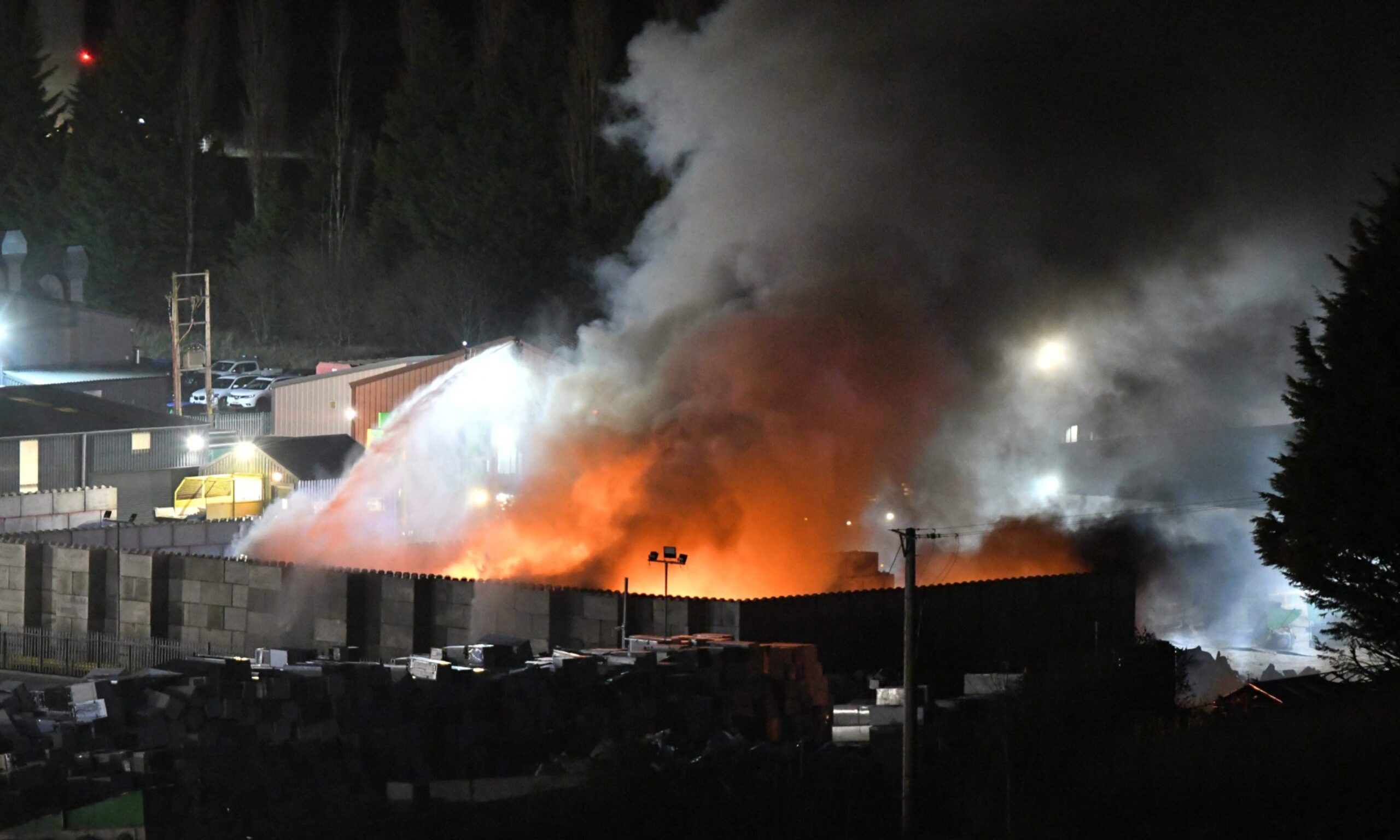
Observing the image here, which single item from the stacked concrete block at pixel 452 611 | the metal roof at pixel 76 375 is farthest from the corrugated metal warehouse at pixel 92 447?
the stacked concrete block at pixel 452 611

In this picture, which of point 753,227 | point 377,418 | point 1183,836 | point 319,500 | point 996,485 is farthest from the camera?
point 377,418

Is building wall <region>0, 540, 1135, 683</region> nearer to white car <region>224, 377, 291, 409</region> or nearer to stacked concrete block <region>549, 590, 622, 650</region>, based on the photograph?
stacked concrete block <region>549, 590, 622, 650</region>

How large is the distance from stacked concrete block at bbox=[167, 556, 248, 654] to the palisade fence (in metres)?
0.31

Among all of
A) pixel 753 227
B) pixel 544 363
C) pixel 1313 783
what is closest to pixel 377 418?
pixel 544 363

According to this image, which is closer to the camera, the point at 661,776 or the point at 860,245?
the point at 661,776

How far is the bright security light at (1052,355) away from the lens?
4516 cm

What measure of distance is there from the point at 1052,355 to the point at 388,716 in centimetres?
2919

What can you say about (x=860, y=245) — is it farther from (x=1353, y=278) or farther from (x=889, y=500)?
(x=1353, y=278)

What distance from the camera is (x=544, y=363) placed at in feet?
152

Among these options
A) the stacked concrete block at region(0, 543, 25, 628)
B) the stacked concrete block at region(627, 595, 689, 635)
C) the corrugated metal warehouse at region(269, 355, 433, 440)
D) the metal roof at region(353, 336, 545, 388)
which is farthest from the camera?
the corrugated metal warehouse at region(269, 355, 433, 440)

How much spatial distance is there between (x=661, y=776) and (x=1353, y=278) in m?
13.8

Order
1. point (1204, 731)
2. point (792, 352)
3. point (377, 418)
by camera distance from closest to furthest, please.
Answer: point (1204, 731) < point (792, 352) < point (377, 418)

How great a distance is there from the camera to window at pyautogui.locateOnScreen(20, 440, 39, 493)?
144 feet

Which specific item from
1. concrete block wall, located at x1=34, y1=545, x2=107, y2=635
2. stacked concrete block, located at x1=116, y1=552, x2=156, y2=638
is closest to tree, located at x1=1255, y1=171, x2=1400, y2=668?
stacked concrete block, located at x1=116, y1=552, x2=156, y2=638
